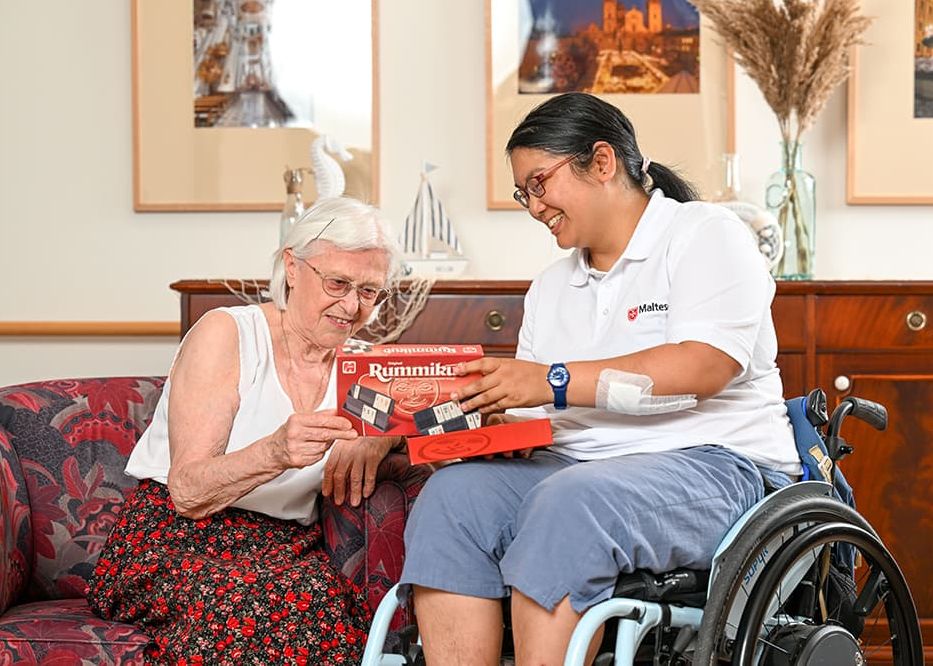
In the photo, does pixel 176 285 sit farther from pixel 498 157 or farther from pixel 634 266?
pixel 634 266

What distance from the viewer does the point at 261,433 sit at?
6.77ft

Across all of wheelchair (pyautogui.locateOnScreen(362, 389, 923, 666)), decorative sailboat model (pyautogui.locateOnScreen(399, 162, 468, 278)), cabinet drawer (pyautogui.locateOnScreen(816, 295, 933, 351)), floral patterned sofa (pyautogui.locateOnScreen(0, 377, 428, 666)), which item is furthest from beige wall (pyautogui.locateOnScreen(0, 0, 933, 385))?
wheelchair (pyautogui.locateOnScreen(362, 389, 923, 666))

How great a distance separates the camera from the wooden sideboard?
2.60m

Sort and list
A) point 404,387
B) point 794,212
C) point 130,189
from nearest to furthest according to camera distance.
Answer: point 404,387, point 794,212, point 130,189

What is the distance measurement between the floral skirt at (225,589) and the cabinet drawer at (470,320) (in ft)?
Answer: 2.13

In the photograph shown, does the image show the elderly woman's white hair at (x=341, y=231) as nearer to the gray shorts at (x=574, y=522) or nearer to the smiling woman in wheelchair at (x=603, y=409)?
the smiling woman in wheelchair at (x=603, y=409)

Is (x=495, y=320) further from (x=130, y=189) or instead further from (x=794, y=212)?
(x=130, y=189)

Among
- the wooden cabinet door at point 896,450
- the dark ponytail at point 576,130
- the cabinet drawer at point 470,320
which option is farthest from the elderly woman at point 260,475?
the wooden cabinet door at point 896,450

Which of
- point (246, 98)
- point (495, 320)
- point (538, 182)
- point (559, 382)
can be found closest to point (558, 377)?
point (559, 382)

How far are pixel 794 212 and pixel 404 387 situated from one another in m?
1.48

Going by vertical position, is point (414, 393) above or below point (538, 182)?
below

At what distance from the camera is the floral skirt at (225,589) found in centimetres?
176

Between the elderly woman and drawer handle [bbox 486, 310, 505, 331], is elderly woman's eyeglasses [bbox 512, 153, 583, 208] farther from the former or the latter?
drawer handle [bbox 486, 310, 505, 331]

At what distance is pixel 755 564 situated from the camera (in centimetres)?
169
